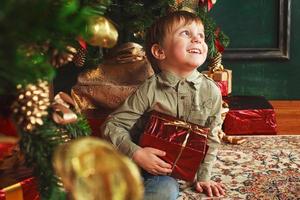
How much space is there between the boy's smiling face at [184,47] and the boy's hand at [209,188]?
294 mm

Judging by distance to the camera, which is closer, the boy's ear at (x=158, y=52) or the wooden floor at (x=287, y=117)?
the boy's ear at (x=158, y=52)

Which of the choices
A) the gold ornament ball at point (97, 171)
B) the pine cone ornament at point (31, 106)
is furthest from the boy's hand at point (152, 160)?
the gold ornament ball at point (97, 171)

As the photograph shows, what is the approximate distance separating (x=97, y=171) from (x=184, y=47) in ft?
2.39

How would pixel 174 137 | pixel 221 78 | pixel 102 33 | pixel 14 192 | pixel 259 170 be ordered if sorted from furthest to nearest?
1. pixel 221 78
2. pixel 259 170
3. pixel 174 137
4. pixel 14 192
5. pixel 102 33

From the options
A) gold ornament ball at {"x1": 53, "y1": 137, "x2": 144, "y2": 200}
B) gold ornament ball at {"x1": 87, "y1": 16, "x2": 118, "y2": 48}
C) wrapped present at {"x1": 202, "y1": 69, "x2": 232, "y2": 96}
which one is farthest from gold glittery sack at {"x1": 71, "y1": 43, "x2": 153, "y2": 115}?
gold ornament ball at {"x1": 53, "y1": 137, "x2": 144, "y2": 200}

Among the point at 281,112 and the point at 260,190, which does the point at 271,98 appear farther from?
the point at 260,190

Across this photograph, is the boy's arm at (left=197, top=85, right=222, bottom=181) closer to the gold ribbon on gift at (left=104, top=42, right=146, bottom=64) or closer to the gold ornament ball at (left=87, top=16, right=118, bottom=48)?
the gold ribbon on gift at (left=104, top=42, right=146, bottom=64)

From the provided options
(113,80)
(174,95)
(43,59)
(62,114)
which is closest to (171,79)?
(174,95)

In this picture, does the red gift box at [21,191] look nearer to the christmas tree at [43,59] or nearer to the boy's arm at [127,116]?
the christmas tree at [43,59]

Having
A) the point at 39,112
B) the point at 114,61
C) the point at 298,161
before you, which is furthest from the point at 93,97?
the point at 39,112

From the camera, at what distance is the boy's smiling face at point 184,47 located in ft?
3.52

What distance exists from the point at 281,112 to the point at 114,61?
1.05m

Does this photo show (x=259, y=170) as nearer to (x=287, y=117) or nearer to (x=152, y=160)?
(x=152, y=160)

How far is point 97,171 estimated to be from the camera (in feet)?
1.25
